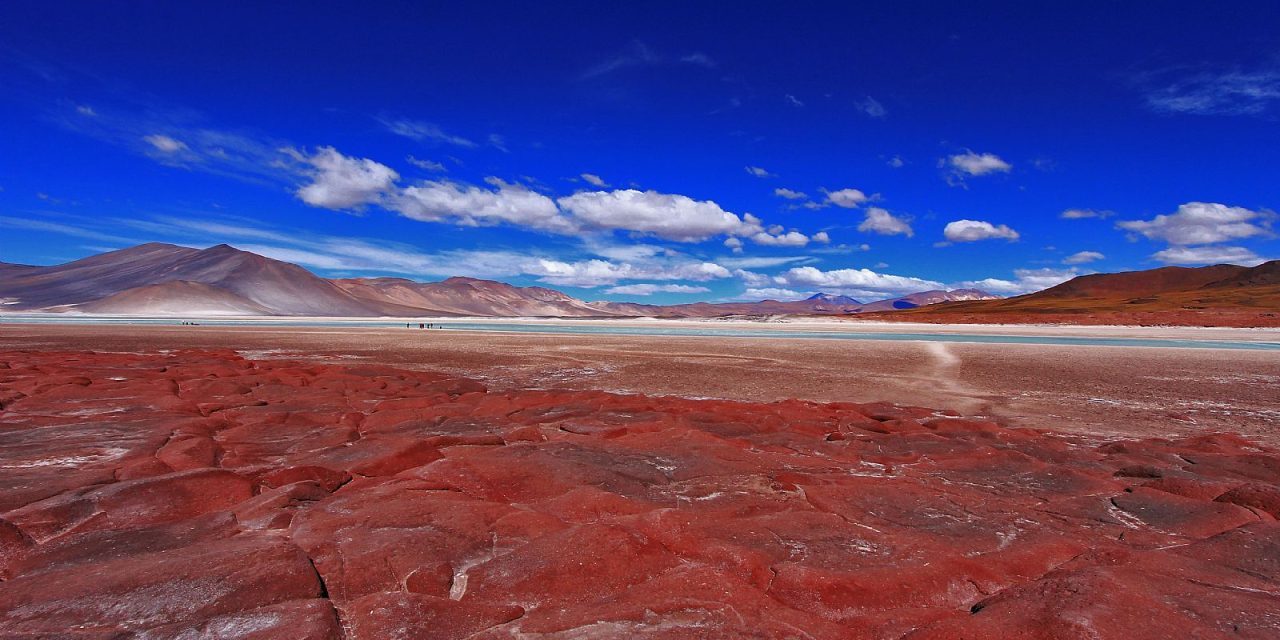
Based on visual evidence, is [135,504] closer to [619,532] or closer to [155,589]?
[155,589]

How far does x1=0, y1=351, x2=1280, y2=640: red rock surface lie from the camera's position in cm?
302

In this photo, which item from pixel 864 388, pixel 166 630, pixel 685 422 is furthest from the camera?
pixel 864 388

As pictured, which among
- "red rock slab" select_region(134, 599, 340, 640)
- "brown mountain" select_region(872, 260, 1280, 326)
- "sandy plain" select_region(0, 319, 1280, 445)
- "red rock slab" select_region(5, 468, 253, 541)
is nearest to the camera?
Result: "red rock slab" select_region(134, 599, 340, 640)

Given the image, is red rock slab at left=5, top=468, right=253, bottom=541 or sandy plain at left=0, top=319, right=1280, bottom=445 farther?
sandy plain at left=0, top=319, right=1280, bottom=445

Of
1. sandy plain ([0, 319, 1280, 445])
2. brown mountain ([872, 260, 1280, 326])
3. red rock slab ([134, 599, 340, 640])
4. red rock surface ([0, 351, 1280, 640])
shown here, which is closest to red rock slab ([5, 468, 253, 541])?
red rock surface ([0, 351, 1280, 640])

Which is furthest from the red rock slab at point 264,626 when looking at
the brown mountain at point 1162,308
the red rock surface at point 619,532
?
the brown mountain at point 1162,308

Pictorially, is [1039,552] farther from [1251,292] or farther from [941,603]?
[1251,292]

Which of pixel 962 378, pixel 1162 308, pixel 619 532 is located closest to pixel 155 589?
pixel 619 532

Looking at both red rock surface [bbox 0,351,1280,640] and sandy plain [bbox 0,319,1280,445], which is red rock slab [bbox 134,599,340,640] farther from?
sandy plain [bbox 0,319,1280,445]

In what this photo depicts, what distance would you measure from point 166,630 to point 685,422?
20.9 feet

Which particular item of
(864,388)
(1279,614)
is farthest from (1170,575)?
(864,388)

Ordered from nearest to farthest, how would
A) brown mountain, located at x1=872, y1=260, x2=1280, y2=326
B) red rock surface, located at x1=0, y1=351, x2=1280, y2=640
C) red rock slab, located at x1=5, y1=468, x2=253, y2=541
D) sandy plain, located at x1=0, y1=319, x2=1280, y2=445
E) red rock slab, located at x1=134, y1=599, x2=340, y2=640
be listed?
red rock slab, located at x1=134, y1=599, x2=340, y2=640
red rock surface, located at x1=0, y1=351, x2=1280, y2=640
red rock slab, located at x1=5, y1=468, x2=253, y2=541
sandy plain, located at x1=0, y1=319, x2=1280, y2=445
brown mountain, located at x1=872, y1=260, x2=1280, y2=326

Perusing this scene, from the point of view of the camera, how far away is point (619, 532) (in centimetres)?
397

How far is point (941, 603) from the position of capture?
3.37m
